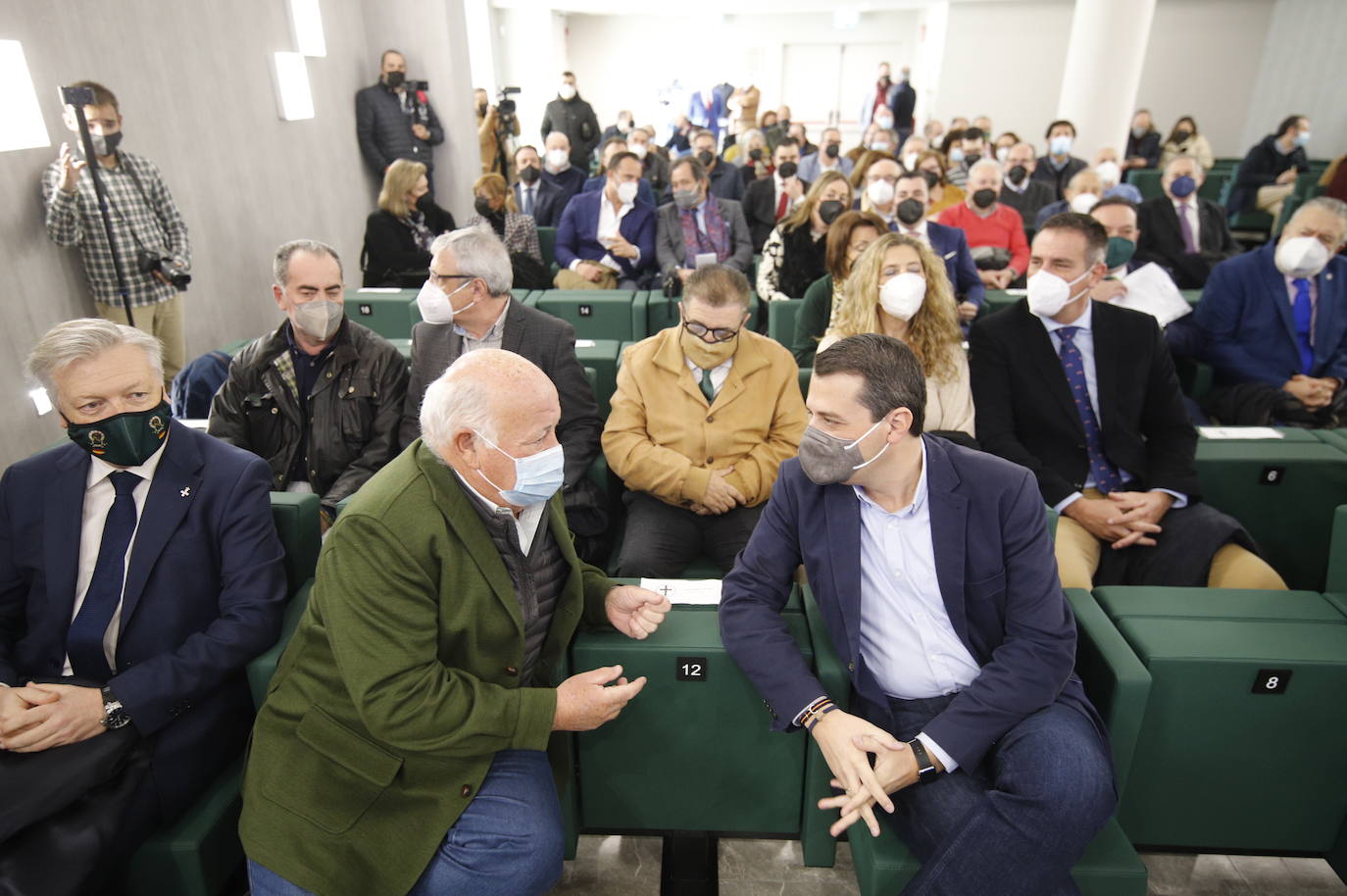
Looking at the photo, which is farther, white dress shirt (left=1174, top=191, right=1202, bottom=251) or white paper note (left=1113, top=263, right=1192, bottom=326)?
white dress shirt (left=1174, top=191, right=1202, bottom=251)

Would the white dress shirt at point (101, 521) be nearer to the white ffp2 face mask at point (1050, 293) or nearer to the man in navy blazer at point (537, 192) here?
the white ffp2 face mask at point (1050, 293)

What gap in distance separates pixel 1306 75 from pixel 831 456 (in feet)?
50.6

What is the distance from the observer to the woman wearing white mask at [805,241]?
14.3 ft

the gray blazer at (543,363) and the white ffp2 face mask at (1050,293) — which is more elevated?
the white ffp2 face mask at (1050,293)

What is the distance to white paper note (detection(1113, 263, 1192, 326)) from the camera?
12.1 ft

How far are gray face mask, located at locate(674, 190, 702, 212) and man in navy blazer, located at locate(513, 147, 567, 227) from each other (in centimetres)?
A: 153

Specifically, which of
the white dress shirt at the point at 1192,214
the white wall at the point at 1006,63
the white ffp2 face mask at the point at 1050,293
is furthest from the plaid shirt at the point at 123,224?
the white wall at the point at 1006,63

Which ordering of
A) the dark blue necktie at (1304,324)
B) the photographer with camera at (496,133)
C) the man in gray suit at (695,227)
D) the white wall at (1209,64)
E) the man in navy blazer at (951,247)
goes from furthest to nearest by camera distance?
the white wall at (1209,64) < the photographer with camera at (496,133) < the man in gray suit at (695,227) < the man in navy blazer at (951,247) < the dark blue necktie at (1304,324)

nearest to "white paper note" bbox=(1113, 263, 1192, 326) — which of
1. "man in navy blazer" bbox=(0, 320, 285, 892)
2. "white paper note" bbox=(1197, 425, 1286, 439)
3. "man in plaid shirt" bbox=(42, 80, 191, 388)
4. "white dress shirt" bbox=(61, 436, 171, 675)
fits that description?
"white paper note" bbox=(1197, 425, 1286, 439)

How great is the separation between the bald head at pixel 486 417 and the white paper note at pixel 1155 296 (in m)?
3.20

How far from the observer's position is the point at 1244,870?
1.95 meters

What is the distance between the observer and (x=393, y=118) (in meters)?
6.67

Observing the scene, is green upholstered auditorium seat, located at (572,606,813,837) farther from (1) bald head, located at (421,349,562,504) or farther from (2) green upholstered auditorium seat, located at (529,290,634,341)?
(2) green upholstered auditorium seat, located at (529,290,634,341)

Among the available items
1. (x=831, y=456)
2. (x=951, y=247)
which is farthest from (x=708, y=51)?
(x=831, y=456)
